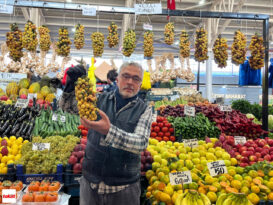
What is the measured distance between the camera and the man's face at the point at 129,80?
6.56ft

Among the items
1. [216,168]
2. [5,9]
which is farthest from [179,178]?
[5,9]

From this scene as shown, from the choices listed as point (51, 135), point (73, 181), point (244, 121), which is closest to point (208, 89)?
point (244, 121)

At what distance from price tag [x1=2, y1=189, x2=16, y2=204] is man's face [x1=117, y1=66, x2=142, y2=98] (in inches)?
52.5

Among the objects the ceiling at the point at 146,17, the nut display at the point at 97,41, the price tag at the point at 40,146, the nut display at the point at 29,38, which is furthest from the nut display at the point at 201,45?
the ceiling at the point at 146,17

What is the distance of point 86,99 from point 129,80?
19.5 inches

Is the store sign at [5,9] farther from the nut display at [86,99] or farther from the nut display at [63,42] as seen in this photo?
the nut display at [86,99]

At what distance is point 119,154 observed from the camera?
192 centimetres

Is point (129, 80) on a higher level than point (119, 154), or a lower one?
higher

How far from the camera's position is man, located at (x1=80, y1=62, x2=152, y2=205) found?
1.92 metres

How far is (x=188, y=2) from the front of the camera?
36.5 ft

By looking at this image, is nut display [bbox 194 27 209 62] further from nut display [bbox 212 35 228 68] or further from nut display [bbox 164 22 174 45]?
nut display [bbox 164 22 174 45]

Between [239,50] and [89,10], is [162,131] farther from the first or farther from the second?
[89,10]

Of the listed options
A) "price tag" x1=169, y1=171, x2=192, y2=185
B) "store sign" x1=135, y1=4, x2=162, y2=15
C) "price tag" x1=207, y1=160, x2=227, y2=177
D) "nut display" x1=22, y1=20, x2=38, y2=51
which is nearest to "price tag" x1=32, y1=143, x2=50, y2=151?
"price tag" x1=169, y1=171, x2=192, y2=185

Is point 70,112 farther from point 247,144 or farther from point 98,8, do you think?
point 247,144
